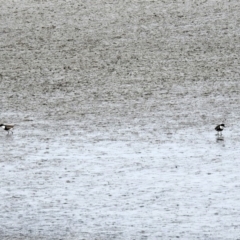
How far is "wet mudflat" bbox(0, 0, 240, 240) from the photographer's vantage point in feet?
64.0

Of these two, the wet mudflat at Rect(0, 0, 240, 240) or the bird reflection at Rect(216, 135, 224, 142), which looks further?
the bird reflection at Rect(216, 135, 224, 142)

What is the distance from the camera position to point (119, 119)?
94.9 ft

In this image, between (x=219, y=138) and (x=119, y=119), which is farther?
(x=119, y=119)

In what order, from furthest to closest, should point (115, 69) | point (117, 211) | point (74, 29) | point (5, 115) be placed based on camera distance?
1. point (74, 29)
2. point (115, 69)
3. point (5, 115)
4. point (117, 211)

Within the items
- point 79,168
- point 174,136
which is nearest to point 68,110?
point 174,136

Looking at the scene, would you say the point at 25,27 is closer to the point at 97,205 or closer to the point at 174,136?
the point at 174,136

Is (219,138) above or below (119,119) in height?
below

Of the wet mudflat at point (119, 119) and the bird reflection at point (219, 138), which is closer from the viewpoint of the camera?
the wet mudflat at point (119, 119)

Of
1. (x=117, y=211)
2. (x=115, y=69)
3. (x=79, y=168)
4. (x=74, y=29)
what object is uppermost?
(x=74, y=29)

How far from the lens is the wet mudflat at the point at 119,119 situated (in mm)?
19500

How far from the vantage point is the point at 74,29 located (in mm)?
41812

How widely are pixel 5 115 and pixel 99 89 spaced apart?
4574 mm

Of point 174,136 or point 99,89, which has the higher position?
point 99,89

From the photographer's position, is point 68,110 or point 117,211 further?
point 68,110
